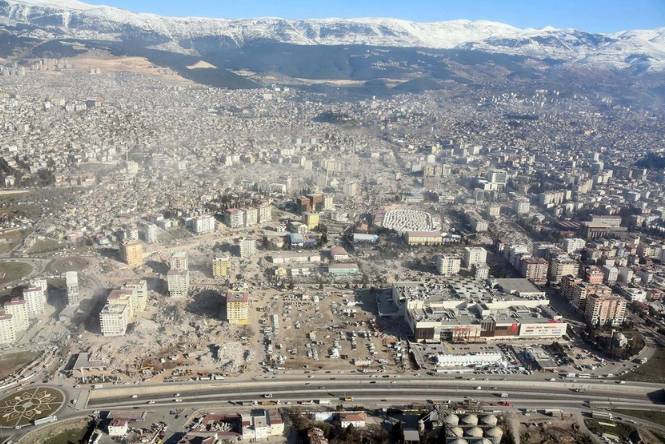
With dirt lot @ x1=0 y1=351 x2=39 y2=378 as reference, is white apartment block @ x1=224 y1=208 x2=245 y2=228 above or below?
above

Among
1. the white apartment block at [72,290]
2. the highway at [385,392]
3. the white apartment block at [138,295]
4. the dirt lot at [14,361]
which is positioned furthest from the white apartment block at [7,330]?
the highway at [385,392]

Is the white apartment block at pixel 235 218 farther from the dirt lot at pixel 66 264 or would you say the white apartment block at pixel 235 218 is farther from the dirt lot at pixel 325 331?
the dirt lot at pixel 325 331

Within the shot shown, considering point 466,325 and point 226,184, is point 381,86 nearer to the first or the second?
point 226,184

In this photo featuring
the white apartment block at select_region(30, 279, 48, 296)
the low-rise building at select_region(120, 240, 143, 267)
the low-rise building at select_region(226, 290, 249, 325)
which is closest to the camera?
the low-rise building at select_region(226, 290, 249, 325)

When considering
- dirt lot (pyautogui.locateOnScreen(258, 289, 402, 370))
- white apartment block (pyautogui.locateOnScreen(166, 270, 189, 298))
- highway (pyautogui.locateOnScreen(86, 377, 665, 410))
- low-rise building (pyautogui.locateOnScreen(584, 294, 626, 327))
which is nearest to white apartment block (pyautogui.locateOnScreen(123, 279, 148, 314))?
white apartment block (pyautogui.locateOnScreen(166, 270, 189, 298))

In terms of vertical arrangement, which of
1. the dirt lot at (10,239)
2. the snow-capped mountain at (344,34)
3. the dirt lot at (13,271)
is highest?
the snow-capped mountain at (344,34)

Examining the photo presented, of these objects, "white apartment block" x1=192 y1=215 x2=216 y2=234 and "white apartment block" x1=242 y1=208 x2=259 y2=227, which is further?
"white apartment block" x1=242 y1=208 x2=259 y2=227

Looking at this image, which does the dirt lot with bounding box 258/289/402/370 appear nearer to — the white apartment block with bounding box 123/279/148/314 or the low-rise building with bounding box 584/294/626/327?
the white apartment block with bounding box 123/279/148/314
